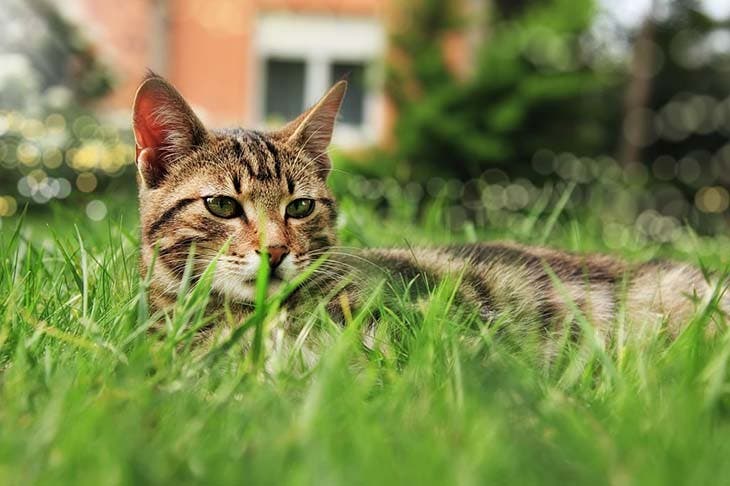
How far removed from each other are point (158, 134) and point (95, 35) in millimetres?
7372

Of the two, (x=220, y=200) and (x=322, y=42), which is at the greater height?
(x=322, y=42)

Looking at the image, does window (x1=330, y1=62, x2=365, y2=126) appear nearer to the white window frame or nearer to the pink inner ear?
the white window frame

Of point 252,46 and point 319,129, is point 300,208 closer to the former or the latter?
point 319,129

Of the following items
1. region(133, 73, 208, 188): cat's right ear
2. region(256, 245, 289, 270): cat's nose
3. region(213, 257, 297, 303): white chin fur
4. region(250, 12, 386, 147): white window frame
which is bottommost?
region(213, 257, 297, 303): white chin fur

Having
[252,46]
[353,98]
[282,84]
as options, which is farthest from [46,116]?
[353,98]

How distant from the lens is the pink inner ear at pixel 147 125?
76.9 inches

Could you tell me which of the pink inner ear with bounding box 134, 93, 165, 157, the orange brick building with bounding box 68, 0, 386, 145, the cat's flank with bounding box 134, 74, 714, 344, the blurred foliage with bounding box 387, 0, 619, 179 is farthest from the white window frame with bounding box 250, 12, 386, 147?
the pink inner ear with bounding box 134, 93, 165, 157

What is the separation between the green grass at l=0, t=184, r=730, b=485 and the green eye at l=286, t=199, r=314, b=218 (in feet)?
1.62

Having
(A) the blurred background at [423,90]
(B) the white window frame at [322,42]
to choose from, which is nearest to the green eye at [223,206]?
(A) the blurred background at [423,90]

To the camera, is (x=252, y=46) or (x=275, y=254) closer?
(x=275, y=254)

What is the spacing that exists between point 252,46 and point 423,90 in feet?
9.13

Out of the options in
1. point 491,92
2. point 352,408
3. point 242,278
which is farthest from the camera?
point 491,92

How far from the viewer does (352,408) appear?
118 cm

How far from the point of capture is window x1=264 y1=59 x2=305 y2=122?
9828 millimetres
